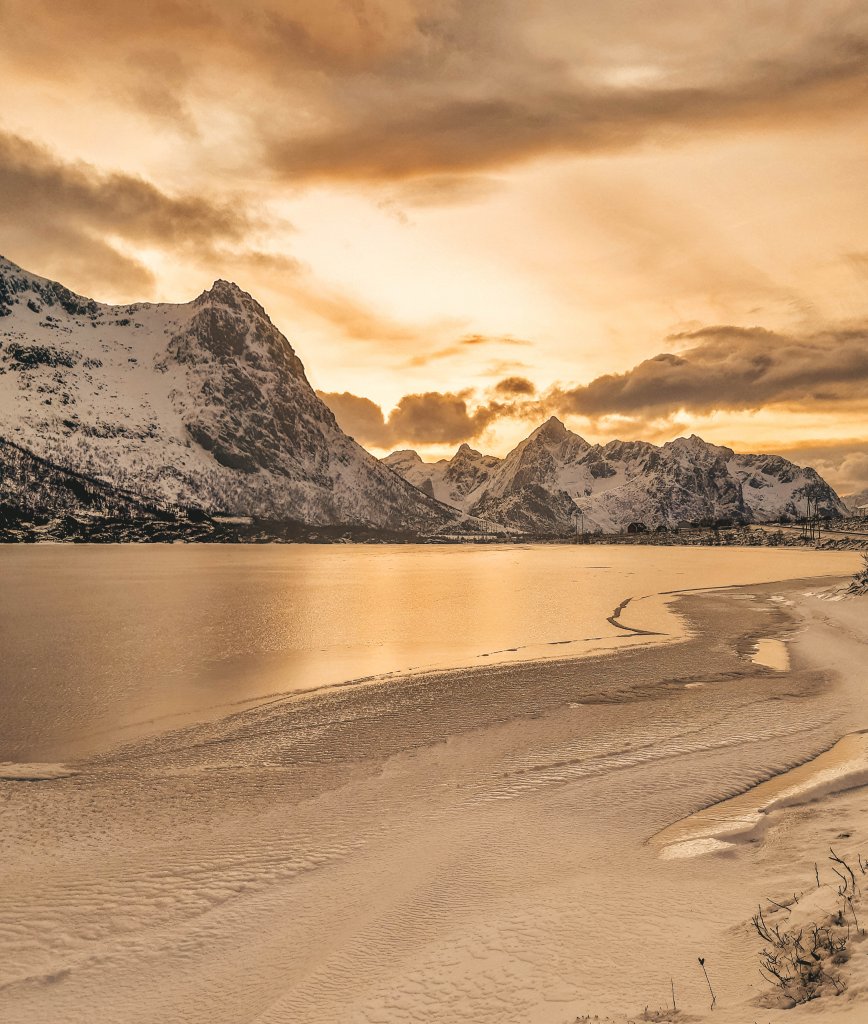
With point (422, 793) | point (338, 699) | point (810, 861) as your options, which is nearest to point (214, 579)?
point (338, 699)

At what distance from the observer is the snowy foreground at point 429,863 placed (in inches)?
264

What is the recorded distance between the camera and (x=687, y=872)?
9.03 m

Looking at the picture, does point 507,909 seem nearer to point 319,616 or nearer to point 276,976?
point 276,976

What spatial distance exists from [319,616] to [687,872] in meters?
37.6

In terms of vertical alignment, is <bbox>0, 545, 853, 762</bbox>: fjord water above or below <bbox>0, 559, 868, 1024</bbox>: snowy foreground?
below

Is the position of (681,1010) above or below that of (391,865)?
above

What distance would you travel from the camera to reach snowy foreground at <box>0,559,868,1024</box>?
6695mm

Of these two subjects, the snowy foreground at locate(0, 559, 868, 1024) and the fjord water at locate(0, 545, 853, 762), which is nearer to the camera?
the snowy foreground at locate(0, 559, 868, 1024)

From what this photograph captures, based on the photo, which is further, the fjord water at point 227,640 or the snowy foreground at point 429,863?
the fjord water at point 227,640

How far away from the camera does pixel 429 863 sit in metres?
9.66

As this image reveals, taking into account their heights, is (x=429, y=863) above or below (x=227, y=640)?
above

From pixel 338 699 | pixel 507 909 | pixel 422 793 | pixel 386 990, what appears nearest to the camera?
pixel 386 990

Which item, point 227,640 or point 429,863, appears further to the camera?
point 227,640

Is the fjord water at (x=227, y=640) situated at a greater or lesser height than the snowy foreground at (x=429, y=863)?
lesser
